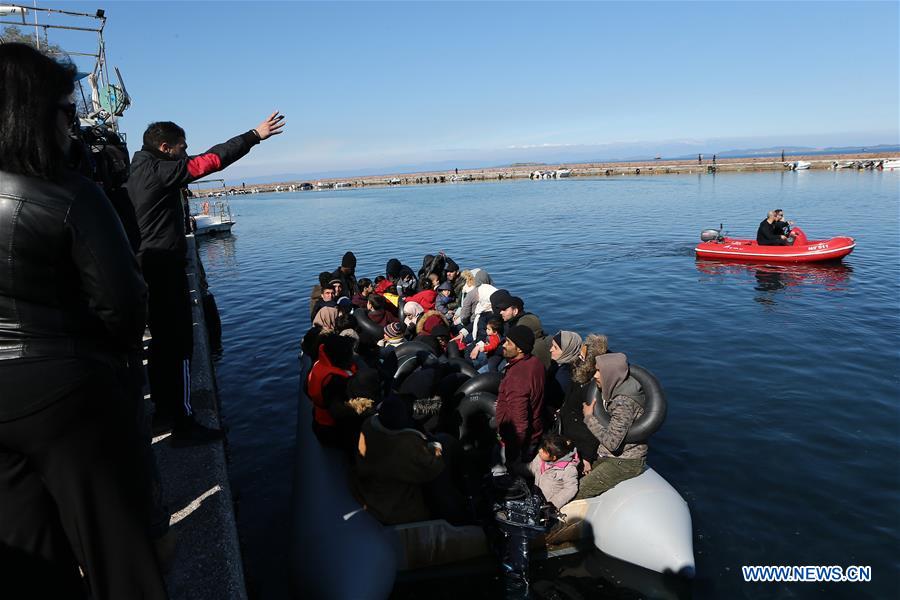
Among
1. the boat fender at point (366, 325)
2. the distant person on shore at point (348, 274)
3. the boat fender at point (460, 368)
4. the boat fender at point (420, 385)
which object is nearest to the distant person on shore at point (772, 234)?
the distant person on shore at point (348, 274)

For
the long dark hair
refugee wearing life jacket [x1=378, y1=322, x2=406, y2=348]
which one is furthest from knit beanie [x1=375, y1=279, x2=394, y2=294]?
the long dark hair

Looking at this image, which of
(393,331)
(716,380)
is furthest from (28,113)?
(716,380)

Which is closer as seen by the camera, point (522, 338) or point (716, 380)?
point (522, 338)

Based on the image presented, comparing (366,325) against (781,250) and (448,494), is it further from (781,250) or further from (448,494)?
(781,250)

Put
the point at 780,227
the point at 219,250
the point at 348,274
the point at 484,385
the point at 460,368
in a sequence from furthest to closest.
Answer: the point at 219,250 < the point at 780,227 < the point at 348,274 < the point at 460,368 < the point at 484,385

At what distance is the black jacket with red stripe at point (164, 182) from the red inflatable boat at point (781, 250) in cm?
2058

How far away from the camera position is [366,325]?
9617 millimetres

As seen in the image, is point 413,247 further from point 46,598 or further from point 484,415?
point 46,598

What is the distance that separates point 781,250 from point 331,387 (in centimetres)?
1984

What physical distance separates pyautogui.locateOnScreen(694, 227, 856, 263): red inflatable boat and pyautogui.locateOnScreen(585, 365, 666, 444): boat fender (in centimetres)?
1693

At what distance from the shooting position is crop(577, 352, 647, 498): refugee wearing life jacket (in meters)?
5.45

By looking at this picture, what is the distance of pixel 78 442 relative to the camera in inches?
73.3

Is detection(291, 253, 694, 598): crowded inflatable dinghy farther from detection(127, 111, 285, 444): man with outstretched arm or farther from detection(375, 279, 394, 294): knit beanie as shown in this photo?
detection(375, 279, 394, 294): knit beanie

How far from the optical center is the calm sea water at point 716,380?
5.66 m
